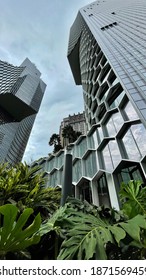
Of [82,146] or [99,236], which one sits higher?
[99,236]

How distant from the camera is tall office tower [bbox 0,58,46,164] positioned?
76.3 metres

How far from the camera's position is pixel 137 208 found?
3682 mm

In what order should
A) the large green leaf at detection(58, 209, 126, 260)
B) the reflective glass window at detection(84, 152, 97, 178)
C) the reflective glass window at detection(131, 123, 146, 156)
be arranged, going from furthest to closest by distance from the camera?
the reflective glass window at detection(84, 152, 97, 178)
the reflective glass window at detection(131, 123, 146, 156)
the large green leaf at detection(58, 209, 126, 260)

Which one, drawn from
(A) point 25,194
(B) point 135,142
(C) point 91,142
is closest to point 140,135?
(B) point 135,142

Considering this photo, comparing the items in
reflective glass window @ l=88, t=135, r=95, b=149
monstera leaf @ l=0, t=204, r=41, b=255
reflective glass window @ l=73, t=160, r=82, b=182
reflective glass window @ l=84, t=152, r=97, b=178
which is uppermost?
monstera leaf @ l=0, t=204, r=41, b=255

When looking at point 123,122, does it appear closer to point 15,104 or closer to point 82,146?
point 82,146

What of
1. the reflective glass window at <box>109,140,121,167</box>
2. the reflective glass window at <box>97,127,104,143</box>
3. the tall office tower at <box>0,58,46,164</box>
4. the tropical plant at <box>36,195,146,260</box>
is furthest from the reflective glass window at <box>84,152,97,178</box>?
the tall office tower at <box>0,58,46,164</box>

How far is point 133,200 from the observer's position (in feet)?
13.2

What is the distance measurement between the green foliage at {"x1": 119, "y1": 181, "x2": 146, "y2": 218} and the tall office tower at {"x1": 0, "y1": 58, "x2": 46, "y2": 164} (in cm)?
7286

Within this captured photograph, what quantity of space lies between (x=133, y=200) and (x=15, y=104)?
80043 mm

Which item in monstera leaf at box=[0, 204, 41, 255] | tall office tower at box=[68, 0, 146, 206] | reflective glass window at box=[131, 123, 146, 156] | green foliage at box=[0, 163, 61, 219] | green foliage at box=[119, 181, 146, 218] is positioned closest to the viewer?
monstera leaf at box=[0, 204, 41, 255]

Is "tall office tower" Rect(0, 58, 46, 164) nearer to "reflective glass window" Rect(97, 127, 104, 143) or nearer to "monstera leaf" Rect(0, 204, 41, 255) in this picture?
"reflective glass window" Rect(97, 127, 104, 143)
